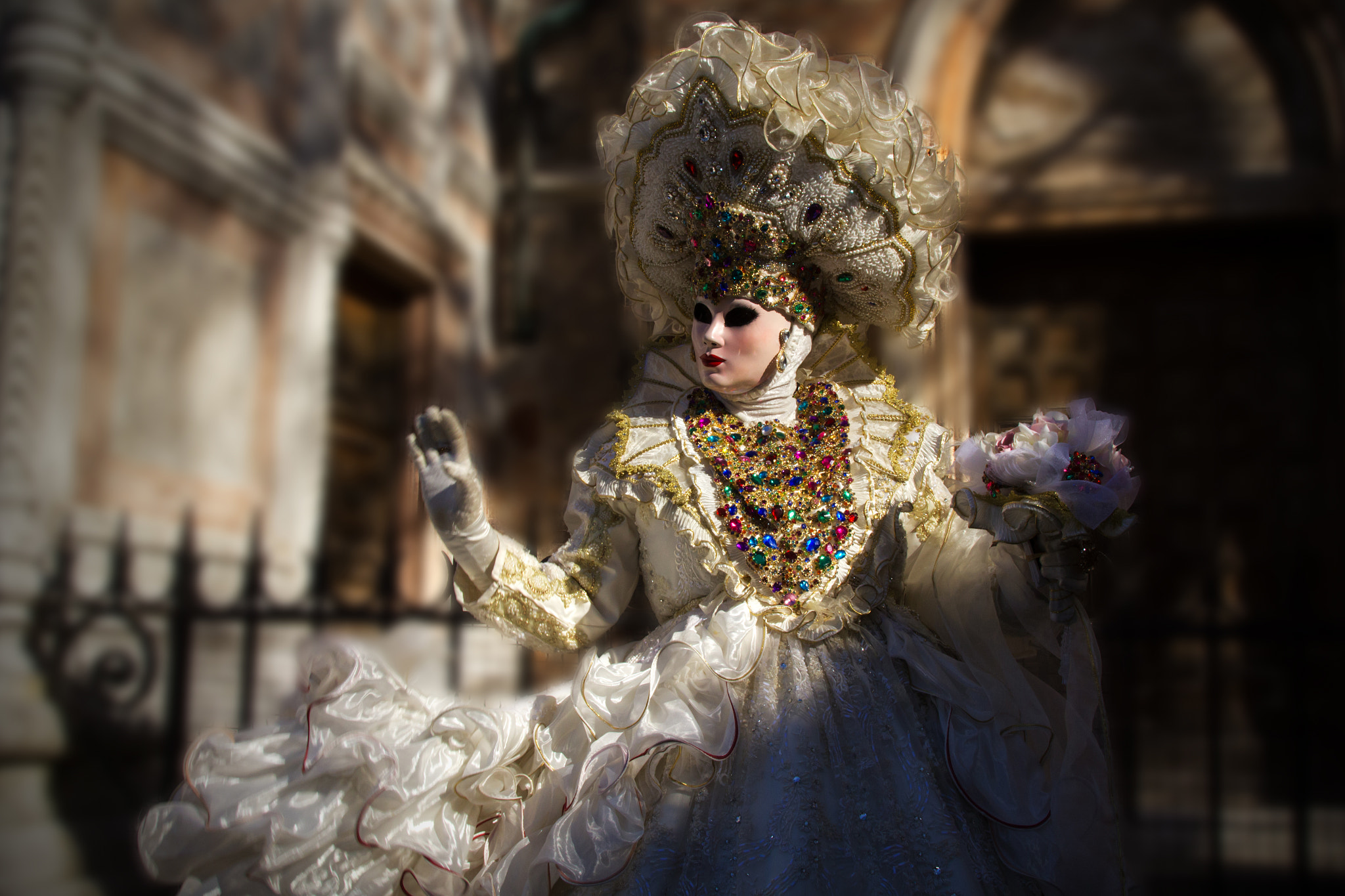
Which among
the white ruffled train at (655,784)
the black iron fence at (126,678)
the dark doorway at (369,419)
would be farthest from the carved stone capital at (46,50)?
the white ruffled train at (655,784)

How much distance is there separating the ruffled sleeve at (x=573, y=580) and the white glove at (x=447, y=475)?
104mm

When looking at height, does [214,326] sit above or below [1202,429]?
above

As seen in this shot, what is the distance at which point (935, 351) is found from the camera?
538 cm

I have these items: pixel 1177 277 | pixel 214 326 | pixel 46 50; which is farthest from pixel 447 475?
pixel 1177 277

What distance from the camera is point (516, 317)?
6.53 metres

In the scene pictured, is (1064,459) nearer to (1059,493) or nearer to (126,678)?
(1059,493)

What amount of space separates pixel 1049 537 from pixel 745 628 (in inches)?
20.7

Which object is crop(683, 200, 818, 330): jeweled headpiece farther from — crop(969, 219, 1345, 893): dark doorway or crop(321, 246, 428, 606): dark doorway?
crop(321, 246, 428, 606): dark doorway

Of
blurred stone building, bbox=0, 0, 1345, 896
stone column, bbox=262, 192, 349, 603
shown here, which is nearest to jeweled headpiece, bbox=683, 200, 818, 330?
blurred stone building, bbox=0, 0, 1345, 896

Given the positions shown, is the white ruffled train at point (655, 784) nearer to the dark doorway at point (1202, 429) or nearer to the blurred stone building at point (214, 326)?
the blurred stone building at point (214, 326)

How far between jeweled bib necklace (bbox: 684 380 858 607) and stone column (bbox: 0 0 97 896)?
258cm

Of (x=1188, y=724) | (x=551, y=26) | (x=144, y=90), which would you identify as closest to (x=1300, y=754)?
A: (x=1188, y=724)

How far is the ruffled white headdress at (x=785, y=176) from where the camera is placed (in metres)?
1.93

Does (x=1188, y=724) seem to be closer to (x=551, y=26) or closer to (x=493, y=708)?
(x=493, y=708)
